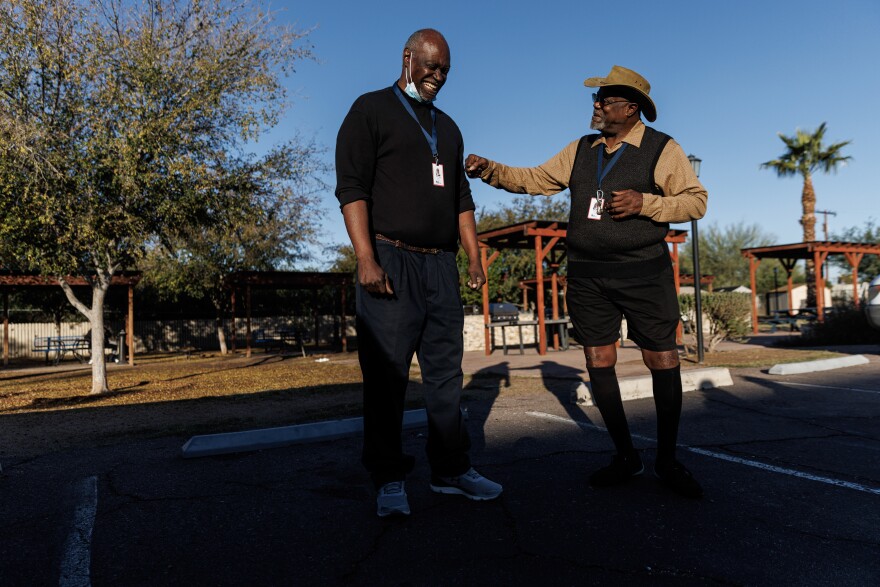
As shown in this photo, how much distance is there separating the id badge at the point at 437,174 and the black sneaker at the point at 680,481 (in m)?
1.64

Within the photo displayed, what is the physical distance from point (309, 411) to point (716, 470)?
394cm

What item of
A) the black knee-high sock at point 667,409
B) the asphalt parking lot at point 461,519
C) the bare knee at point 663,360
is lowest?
the asphalt parking lot at point 461,519

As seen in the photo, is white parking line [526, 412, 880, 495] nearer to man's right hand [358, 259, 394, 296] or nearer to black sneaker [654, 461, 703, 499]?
black sneaker [654, 461, 703, 499]

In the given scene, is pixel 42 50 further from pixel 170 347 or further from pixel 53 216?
pixel 170 347

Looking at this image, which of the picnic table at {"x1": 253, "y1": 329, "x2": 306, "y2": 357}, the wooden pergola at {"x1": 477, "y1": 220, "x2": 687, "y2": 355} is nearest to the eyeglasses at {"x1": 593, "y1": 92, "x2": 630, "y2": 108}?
the wooden pergola at {"x1": 477, "y1": 220, "x2": 687, "y2": 355}

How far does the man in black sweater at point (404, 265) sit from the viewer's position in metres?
2.68

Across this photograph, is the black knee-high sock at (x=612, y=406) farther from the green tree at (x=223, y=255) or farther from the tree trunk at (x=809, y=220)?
the tree trunk at (x=809, y=220)

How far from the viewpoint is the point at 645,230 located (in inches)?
118

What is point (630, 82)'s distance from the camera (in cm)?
301

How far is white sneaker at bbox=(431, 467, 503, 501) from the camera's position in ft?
8.96

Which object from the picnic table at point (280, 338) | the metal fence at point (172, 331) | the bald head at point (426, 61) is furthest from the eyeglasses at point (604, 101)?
the metal fence at point (172, 331)

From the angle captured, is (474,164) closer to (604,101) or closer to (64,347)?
(604,101)

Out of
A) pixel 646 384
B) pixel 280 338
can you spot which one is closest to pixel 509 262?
pixel 280 338

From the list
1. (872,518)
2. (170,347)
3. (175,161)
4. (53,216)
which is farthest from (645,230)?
(170,347)
